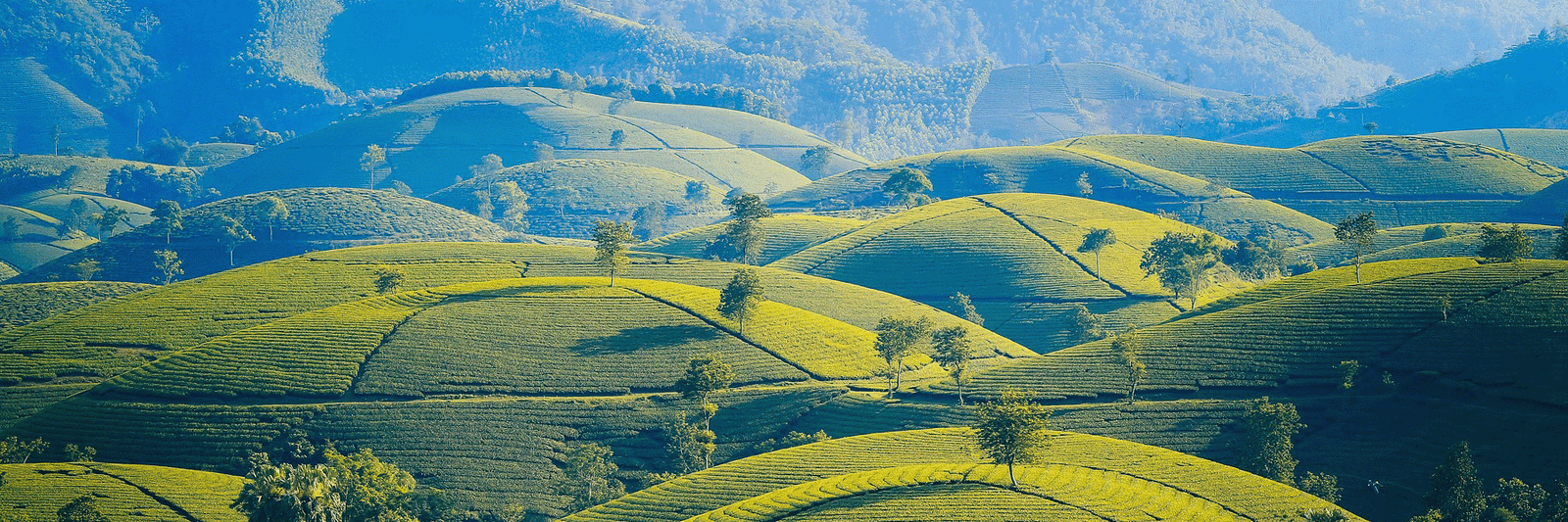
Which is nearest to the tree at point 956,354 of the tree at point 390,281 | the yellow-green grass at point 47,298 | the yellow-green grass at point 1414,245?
the tree at point 390,281

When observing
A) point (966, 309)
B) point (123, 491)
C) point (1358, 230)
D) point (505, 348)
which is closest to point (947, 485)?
point (505, 348)

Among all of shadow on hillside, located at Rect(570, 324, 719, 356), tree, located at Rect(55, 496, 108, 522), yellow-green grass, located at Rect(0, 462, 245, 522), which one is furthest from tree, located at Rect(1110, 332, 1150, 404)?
tree, located at Rect(55, 496, 108, 522)

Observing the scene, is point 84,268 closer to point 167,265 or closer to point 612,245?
point 167,265

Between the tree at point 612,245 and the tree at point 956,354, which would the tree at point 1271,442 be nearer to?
the tree at point 956,354

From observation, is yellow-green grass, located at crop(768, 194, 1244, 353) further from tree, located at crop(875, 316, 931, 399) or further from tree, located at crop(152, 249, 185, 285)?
tree, located at crop(152, 249, 185, 285)

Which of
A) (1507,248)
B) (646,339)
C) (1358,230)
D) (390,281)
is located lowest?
(646,339)

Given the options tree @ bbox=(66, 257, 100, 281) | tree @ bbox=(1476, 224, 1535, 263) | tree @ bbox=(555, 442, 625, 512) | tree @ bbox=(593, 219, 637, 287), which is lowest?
tree @ bbox=(555, 442, 625, 512)

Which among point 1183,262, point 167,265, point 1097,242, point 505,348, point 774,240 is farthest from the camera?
point 774,240
